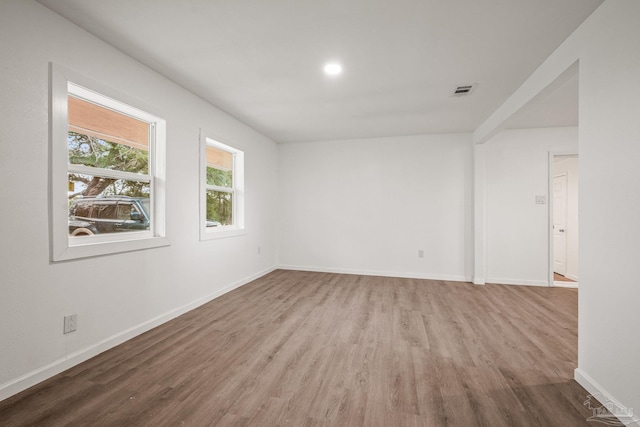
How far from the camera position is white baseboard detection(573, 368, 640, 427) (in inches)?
61.0

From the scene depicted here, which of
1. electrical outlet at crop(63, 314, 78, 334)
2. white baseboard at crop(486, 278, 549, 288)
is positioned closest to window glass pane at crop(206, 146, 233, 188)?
electrical outlet at crop(63, 314, 78, 334)

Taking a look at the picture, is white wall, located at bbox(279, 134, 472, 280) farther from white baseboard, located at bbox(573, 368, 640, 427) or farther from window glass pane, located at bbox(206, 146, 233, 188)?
white baseboard, located at bbox(573, 368, 640, 427)

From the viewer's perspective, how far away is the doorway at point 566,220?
516 centimetres

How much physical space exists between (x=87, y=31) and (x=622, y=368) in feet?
14.3

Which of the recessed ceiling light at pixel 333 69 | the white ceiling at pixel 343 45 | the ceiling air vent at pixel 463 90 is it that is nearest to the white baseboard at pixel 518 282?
the white ceiling at pixel 343 45

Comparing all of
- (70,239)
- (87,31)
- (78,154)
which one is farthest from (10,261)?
(87,31)

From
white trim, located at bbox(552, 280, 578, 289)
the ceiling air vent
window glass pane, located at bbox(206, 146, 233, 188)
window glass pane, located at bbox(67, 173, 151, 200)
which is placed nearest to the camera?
window glass pane, located at bbox(67, 173, 151, 200)

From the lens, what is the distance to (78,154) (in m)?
2.31

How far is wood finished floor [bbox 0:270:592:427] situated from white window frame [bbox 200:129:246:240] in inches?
40.3

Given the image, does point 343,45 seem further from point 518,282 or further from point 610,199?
point 518,282

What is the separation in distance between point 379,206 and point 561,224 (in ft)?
11.9

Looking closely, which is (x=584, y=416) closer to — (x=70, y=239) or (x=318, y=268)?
(x=70, y=239)

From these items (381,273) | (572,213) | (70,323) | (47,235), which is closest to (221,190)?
(47,235)

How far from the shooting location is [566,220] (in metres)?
5.38
